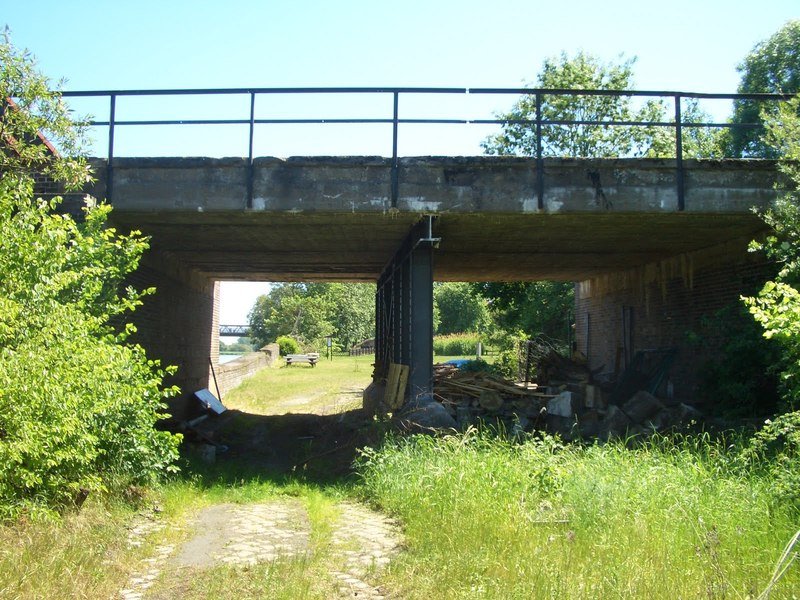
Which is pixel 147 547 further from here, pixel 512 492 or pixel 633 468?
pixel 633 468

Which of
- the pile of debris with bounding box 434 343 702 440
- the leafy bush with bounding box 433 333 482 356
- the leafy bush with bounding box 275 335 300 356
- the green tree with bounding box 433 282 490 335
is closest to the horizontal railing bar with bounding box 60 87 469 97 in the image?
the pile of debris with bounding box 434 343 702 440

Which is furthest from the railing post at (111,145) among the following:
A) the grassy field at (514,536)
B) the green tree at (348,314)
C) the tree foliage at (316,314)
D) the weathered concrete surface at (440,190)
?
the green tree at (348,314)

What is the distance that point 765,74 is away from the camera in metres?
28.1

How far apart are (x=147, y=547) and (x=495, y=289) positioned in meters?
20.3

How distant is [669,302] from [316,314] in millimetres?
43209

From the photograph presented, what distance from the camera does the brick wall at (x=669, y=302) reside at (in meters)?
12.0

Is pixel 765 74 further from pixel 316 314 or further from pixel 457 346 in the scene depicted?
pixel 316 314

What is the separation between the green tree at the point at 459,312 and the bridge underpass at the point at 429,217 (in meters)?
52.9

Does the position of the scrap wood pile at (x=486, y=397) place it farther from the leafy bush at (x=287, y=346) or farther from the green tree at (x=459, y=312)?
the green tree at (x=459, y=312)

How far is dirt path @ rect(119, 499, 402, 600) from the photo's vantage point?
18.2 feet

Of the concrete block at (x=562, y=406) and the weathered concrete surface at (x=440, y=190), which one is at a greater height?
the weathered concrete surface at (x=440, y=190)

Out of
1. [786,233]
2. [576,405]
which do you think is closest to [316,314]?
[576,405]

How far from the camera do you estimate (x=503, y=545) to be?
552 centimetres

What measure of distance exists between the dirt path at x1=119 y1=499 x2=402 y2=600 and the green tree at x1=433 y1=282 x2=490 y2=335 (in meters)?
59.6
